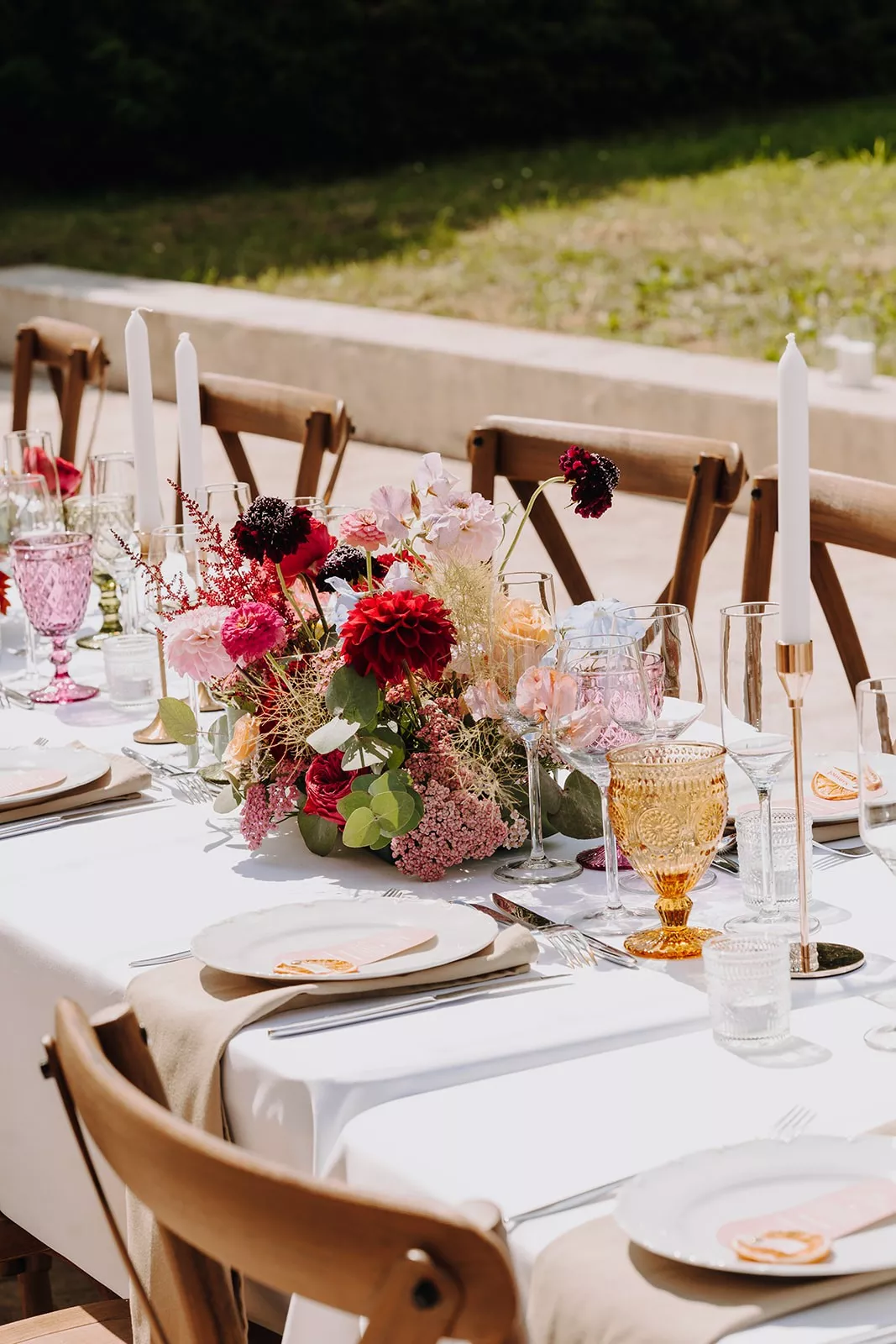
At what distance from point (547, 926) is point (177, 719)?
56cm

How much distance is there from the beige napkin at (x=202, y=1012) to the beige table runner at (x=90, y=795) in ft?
1.60

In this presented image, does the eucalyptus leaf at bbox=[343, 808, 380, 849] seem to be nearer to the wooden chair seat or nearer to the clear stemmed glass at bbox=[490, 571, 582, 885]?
the clear stemmed glass at bbox=[490, 571, 582, 885]

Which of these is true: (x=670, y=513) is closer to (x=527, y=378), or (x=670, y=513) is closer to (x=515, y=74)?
(x=527, y=378)

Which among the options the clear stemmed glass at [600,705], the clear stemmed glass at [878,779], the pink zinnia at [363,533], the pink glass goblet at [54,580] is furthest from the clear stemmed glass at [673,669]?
the pink glass goblet at [54,580]

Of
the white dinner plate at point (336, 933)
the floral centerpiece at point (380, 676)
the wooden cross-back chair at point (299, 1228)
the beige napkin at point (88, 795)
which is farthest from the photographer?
the beige napkin at point (88, 795)

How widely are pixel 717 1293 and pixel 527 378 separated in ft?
20.1

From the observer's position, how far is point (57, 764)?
206 cm

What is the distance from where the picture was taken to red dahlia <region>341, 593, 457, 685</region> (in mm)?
1660

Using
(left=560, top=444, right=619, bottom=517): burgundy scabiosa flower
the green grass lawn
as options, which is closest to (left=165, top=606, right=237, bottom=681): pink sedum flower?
(left=560, top=444, right=619, bottom=517): burgundy scabiosa flower

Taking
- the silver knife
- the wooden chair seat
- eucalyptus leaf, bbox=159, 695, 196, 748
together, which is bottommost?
the wooden chair seat

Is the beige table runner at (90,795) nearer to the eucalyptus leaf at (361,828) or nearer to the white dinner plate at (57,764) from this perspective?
the white dinner plate at (57,764)

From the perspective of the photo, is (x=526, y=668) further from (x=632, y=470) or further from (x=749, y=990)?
(x=632, y=470)

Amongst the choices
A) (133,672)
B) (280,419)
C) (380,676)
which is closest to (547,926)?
(380,676)

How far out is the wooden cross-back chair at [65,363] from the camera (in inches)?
163
